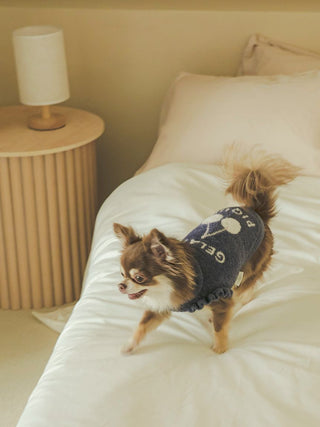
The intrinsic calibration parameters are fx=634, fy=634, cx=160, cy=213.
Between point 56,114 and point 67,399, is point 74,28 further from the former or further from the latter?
point 67,399

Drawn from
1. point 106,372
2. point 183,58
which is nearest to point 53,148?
point 183,58

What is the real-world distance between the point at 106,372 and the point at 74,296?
1140 mm

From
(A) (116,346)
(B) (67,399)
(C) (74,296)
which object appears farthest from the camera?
(C) (74,296)

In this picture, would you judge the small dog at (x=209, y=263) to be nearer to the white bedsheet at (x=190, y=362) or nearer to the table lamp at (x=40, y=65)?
the white bedsheet at (x=190, y=362)

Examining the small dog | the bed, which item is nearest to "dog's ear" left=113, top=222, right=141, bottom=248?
the small dog

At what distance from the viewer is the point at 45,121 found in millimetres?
2178

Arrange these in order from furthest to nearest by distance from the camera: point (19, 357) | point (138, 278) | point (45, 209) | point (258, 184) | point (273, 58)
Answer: point (273, 58) < point (45, 209) < point (19, 357) < point (258, 184) < point (138, 278)

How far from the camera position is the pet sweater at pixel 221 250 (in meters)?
1.18

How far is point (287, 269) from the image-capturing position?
1.50 meters

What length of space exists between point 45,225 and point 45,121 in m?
0.36

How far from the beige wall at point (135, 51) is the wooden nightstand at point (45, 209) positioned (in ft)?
1.02

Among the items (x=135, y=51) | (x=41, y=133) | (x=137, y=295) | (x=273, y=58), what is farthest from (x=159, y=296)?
(x=135, y=51)

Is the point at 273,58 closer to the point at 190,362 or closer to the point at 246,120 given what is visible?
the point at 246,120

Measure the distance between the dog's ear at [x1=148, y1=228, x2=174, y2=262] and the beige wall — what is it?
1.48 m
